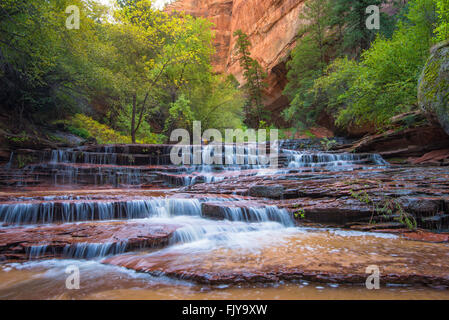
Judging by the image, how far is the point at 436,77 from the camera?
6.74 metres

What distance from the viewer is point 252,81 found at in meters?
28.2

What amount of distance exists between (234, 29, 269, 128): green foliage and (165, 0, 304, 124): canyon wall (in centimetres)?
134

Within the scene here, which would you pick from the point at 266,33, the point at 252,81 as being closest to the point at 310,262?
the point at 252,81

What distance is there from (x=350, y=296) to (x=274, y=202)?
13.3ft

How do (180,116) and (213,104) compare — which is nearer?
(180,116)

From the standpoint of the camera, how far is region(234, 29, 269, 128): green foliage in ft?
90.4

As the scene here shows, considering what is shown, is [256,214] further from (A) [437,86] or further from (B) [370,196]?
(A) [437,86]

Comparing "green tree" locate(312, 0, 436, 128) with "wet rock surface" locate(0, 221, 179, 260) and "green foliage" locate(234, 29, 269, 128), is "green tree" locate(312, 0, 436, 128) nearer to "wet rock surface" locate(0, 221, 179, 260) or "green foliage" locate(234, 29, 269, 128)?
"wet rock surface" locate(0, 221, 179, 260)

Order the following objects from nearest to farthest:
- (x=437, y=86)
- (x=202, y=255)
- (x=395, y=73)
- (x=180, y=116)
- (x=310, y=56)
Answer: (x=202, y=255), (x=437, y=86), (x=395, y=73), (x=180, y=116), (x=310, y=56)

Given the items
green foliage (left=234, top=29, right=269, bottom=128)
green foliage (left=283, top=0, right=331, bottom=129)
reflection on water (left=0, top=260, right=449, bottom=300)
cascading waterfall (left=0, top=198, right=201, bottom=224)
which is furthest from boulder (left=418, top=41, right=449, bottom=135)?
green foliage (left=234, top=29, right=269, bottom=128)

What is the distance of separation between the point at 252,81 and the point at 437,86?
23.0m

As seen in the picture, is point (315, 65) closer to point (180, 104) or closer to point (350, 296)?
point (180, 104)

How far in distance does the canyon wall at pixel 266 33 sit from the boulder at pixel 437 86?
21.1 meters
